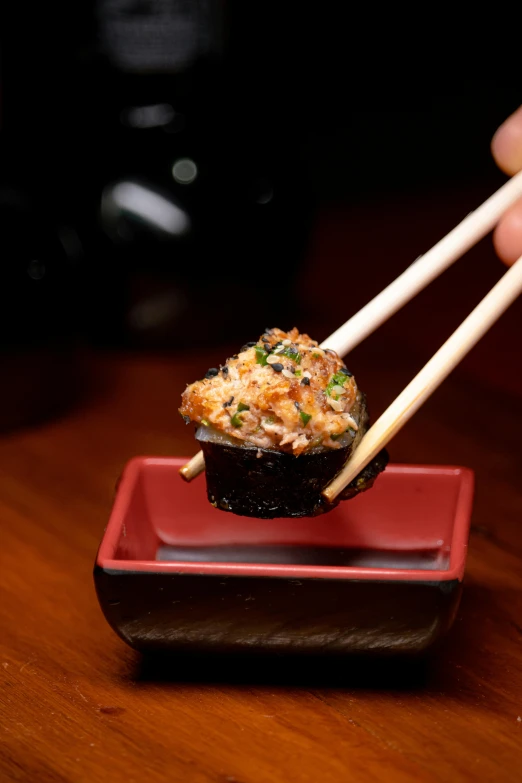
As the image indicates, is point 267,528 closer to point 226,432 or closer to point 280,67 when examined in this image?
point 226,432

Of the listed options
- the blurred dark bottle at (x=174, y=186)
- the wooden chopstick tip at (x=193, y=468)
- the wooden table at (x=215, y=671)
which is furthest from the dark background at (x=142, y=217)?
the wooden chopstick tip at (x=193, y=468)

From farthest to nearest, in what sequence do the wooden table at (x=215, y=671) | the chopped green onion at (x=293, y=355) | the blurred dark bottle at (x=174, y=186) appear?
the blurred dark bottle at (x=174, y=186)
the chopped green onion at (x=293, y=355)
the wooden table at (x=215, y=671)

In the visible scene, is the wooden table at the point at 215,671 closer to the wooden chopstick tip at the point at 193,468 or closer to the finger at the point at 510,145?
the wooden chopstick tip at the point at 193,468

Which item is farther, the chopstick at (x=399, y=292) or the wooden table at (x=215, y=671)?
the chopstick at (x=399, y=292)

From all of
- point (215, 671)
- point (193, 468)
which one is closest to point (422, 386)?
point (193, 468)

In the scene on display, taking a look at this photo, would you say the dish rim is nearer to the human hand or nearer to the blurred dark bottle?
the human hand

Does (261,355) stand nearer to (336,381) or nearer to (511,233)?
(336,381)
